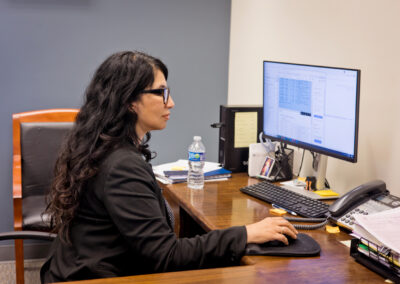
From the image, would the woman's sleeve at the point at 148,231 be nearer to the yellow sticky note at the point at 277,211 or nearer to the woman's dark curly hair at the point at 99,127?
the woman's dark curly hair at the point at 99,127

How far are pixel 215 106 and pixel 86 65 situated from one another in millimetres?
868

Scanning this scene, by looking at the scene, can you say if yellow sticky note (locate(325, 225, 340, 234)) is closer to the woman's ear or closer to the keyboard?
the keyboard

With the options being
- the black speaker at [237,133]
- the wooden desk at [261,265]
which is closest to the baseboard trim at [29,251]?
the black speaker at [237,133]

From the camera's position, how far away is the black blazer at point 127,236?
56.3 inches

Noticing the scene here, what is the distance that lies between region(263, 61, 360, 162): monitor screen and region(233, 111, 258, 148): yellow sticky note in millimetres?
127

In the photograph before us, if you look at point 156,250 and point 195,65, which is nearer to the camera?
point 156,250

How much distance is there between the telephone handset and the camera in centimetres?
168

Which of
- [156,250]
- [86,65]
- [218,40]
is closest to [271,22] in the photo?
[218,40]


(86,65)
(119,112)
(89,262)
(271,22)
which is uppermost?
(271,22)

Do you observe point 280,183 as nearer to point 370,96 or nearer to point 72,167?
point 370,96

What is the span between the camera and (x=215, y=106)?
3.39 m

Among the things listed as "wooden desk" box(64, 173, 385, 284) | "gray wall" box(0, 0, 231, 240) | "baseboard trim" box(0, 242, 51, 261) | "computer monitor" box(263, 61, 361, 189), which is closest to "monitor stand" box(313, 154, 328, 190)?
"computer monitor" box(263, 61, 361, 189)

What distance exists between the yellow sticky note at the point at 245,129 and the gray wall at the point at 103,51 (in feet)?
2.94

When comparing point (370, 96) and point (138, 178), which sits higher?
point (370, 96)
